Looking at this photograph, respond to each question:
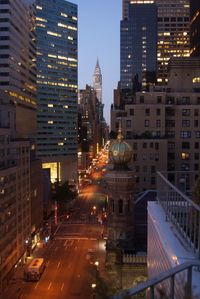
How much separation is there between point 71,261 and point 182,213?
51752 mm

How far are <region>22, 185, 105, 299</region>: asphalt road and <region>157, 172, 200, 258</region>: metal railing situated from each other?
26745 mm

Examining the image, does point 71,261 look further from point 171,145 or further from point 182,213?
point 182,213

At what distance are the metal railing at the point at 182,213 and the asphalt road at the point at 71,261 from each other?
26.7 metres

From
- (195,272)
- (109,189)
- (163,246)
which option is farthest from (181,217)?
(109,189)

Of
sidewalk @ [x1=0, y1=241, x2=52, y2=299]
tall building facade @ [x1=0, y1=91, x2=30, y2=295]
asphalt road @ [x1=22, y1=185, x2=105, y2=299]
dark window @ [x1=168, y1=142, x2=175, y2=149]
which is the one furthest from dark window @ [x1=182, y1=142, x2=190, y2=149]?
sidewalk @ [x1=0, y1=241, x2=52, y2=299]

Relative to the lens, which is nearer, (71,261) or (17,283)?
(17,283)

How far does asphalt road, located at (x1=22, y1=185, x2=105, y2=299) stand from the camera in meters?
60.0

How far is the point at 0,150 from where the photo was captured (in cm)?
6719

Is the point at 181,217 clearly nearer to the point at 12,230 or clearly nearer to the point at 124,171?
the point at 124,171

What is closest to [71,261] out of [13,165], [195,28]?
[13,165]

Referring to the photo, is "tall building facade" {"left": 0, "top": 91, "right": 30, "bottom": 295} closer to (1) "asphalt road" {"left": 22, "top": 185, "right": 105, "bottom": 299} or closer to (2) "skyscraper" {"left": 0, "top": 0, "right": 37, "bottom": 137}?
(1) "asphalt road" {"left": 22, "top": 185, "right": 105, "bottom": 299}

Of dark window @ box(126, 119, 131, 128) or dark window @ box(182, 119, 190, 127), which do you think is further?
dark window @ box(126, 119, 131, 128)

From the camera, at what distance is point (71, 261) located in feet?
241

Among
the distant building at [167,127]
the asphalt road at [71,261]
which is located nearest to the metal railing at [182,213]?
the asphalt road at [71,261]
